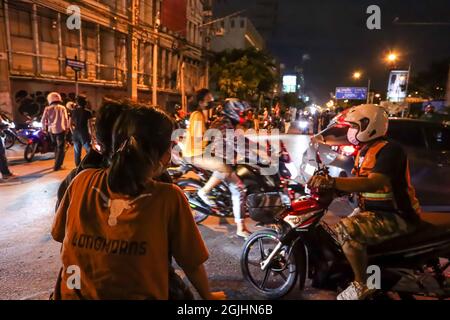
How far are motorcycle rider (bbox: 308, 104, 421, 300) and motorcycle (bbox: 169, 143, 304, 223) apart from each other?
1.96 meters

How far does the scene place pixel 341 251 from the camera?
10.6ft

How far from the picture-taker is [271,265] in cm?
353

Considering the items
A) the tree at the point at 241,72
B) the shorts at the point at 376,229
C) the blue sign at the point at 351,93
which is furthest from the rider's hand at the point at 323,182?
the blue sign at the point at 351,93

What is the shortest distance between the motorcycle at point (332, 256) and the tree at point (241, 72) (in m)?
34.7

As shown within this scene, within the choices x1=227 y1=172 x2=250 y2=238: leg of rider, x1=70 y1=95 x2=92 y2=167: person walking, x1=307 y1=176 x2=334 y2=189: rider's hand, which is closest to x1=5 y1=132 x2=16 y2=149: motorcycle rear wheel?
x1=70 y1=95 x2=92 y2=167: person walking

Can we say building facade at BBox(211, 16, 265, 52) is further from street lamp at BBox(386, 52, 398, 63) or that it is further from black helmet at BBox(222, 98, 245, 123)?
black helmet at BBox(222, 98, 245, 123)

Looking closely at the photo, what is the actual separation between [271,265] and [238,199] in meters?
1.68

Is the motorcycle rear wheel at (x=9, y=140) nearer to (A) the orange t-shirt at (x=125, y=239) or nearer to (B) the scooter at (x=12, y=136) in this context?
(B) the scooter at (x=12, y=136)

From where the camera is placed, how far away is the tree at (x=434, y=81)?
55219 mm

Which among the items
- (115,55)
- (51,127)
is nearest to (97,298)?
(51,127)

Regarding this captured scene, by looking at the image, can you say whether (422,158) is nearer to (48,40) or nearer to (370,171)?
(370,171)

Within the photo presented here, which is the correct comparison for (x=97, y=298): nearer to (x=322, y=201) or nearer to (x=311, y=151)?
(x=322, y=201)

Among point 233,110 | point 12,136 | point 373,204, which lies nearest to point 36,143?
point 12,136
